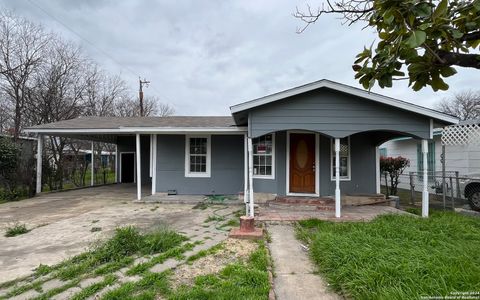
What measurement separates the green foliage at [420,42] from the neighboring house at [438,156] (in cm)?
801

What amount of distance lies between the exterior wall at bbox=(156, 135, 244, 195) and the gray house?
0.11 feet

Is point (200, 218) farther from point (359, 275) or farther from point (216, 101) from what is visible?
point (216, 101)

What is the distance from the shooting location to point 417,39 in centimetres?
162

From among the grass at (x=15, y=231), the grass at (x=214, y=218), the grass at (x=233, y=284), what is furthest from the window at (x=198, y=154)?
the grass at (x=233, y=284)

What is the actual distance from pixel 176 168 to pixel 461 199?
9.50 meters

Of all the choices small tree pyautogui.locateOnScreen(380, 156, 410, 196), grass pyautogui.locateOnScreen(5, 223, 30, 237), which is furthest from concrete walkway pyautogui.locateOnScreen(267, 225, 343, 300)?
small tree pyautogui.locateOnScreen(380, 156, 410, 196)

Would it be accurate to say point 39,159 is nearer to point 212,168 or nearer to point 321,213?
point 212,168

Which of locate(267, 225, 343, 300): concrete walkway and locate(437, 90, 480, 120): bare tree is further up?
locate(437, 90, 480, 120): bare tree

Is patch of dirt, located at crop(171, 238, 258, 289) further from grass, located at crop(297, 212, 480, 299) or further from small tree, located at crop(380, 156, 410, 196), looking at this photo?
small tree, located at crop(380, 156, 410, 196)

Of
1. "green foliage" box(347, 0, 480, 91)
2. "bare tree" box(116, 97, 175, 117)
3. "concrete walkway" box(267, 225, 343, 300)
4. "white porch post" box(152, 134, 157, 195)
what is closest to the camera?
"green foliage" box(347, 0, 480, 91)

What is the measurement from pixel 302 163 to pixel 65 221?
22.1 ft

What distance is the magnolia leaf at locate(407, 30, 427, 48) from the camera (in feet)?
5.26

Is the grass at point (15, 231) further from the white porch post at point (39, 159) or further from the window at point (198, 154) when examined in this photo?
the white porch post at point (39, 159)

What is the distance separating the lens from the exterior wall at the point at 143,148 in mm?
15305
